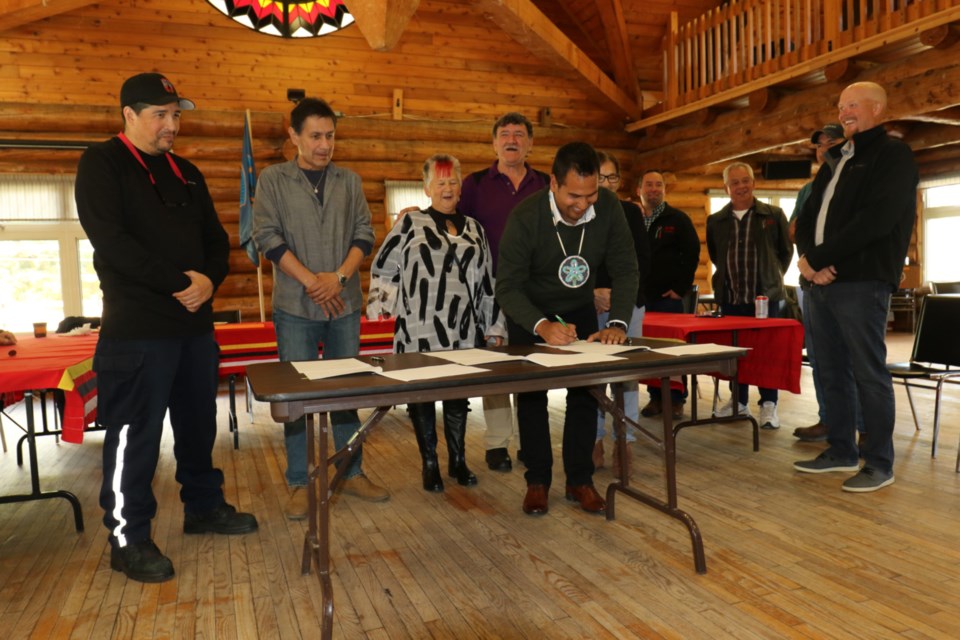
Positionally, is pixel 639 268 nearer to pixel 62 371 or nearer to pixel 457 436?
pixel 457 436

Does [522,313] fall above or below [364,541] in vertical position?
above

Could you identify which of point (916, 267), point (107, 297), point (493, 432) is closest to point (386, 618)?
point (107, 297)

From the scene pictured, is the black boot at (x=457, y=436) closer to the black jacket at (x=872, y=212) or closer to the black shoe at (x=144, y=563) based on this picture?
the black shoe at (x=144, y=563)

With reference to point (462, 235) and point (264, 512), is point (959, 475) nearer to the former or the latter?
point (462, 235)

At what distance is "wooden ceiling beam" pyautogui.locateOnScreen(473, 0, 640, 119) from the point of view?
7.10 meters

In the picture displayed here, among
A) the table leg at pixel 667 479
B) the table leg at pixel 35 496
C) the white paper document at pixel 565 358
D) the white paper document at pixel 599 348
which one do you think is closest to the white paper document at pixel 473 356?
the white paper document at pixel 565 358

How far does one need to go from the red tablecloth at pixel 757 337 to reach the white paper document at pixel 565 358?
63.7 inches

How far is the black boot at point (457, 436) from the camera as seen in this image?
337 centimetres

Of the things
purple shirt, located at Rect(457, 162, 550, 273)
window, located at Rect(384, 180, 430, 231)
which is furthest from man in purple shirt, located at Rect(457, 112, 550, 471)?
window, located at Rect(384, 180, 430, 231)

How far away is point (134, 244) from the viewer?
2250mm

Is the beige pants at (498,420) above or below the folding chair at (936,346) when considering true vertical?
below

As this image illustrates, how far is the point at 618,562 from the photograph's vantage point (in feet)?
7.88

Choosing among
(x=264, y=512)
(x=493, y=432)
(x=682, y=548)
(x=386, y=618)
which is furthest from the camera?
(x=493, y=432)

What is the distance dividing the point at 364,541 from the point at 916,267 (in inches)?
466
